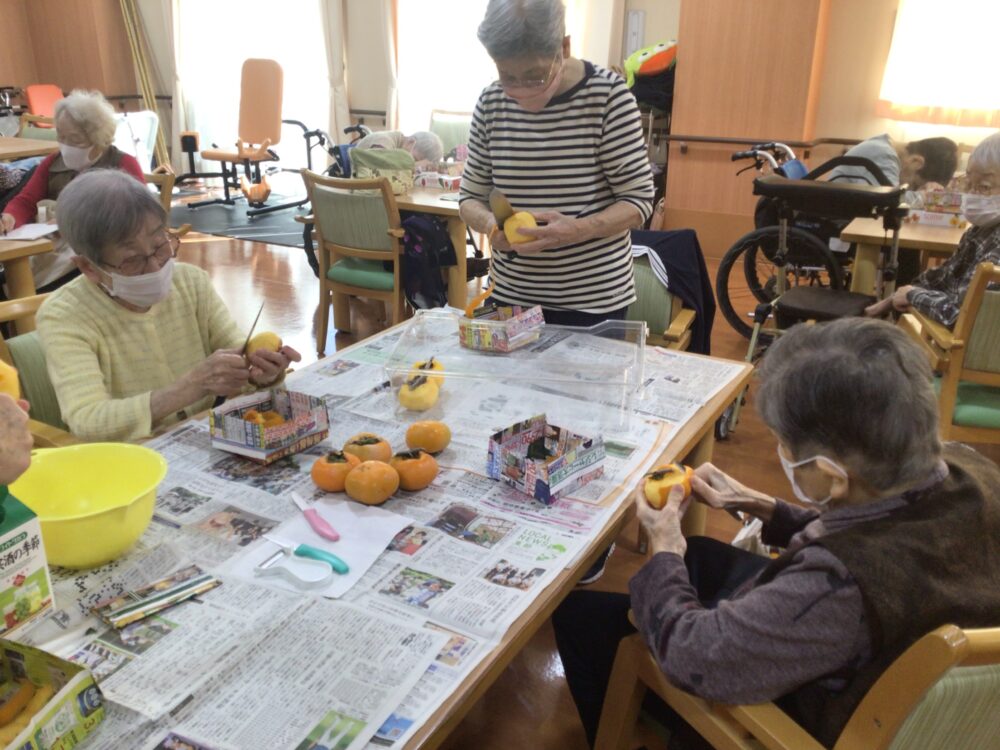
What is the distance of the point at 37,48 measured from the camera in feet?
27.5

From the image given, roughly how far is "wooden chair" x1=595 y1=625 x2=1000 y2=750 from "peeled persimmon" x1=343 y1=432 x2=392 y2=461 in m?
0.58

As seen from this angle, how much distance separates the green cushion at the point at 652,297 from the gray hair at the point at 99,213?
5.22 ft

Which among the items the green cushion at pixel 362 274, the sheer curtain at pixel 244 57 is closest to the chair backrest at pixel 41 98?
the sheer curtain at pixel 244 57

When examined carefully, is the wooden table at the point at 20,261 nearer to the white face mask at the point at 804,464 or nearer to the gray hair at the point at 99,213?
the gray hair at the point at 99,213

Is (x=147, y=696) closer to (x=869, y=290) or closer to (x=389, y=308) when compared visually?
(x=869, y=290)

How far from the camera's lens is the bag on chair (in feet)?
11.7

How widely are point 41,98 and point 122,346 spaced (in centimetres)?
731

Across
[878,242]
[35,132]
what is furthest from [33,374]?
[35,132]

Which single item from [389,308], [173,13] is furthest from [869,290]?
[173,13]

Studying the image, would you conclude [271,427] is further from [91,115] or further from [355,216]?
[91,115]

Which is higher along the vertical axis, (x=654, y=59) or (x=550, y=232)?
(x=654, y=59)

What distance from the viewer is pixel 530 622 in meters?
1.00

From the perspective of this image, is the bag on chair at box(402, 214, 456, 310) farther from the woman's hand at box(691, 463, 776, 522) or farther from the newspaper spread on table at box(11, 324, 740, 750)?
the woman's hand at box(691, 463, 776, 522)

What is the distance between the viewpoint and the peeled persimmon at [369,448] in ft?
4.33
